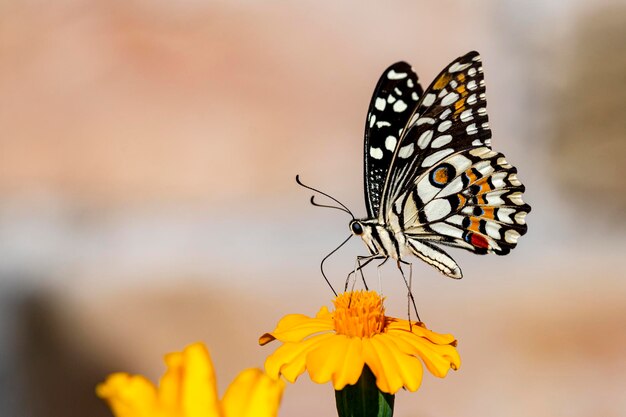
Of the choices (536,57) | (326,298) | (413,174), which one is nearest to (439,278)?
(326,298)

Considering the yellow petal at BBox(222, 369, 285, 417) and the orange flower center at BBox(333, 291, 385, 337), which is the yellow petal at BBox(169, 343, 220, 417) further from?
the orange flower center at BBox(333, 291, 385, 337)

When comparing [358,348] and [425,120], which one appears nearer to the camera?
[358,348]

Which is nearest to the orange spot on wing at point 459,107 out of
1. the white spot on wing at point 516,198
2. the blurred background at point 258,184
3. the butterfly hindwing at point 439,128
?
the butterfly hindwing at point 439,128

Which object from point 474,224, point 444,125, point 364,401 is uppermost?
point 444,125

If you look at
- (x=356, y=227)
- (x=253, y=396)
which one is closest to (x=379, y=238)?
(x=356, y=227)

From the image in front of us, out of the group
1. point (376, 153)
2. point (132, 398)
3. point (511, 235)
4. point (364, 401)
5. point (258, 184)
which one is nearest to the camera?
point (132, 398)

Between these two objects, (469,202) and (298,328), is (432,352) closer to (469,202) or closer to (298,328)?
(298,328)
